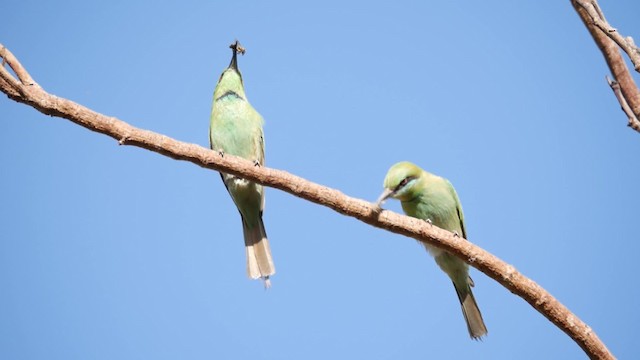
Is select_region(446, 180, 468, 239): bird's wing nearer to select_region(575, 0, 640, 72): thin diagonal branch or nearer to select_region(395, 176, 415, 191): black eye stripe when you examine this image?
select_region(395, 176, 415, 191): black eye stripe

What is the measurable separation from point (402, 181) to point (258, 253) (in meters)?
2.00

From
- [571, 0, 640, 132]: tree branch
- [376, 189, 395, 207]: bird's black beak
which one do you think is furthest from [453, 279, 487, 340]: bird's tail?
[571, 0, 640, 132]: tree branch

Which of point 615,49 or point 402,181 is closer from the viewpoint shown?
point 615,49

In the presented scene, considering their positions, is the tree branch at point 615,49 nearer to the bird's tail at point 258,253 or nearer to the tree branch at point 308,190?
the tree branch at point 308,190

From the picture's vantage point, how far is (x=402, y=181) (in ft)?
17.0

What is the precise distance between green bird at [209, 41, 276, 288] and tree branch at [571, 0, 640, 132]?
11.7ft

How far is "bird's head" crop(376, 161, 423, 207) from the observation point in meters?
5.08

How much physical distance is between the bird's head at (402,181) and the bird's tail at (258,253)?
1694 millimetres

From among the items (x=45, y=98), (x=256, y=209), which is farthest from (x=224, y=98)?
(x=45, y=98)

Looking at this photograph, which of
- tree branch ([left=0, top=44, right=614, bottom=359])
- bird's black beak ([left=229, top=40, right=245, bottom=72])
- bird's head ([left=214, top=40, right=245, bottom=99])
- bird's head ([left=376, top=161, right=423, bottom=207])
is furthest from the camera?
bird's black beak ([left=229, top=40, right=245, bottom=72])

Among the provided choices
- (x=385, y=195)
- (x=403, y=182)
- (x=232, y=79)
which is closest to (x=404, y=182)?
(x=403, y=182)

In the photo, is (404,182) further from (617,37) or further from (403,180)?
(617,37)

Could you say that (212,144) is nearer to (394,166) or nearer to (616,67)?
(394,166)

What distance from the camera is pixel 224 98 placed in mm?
6926
